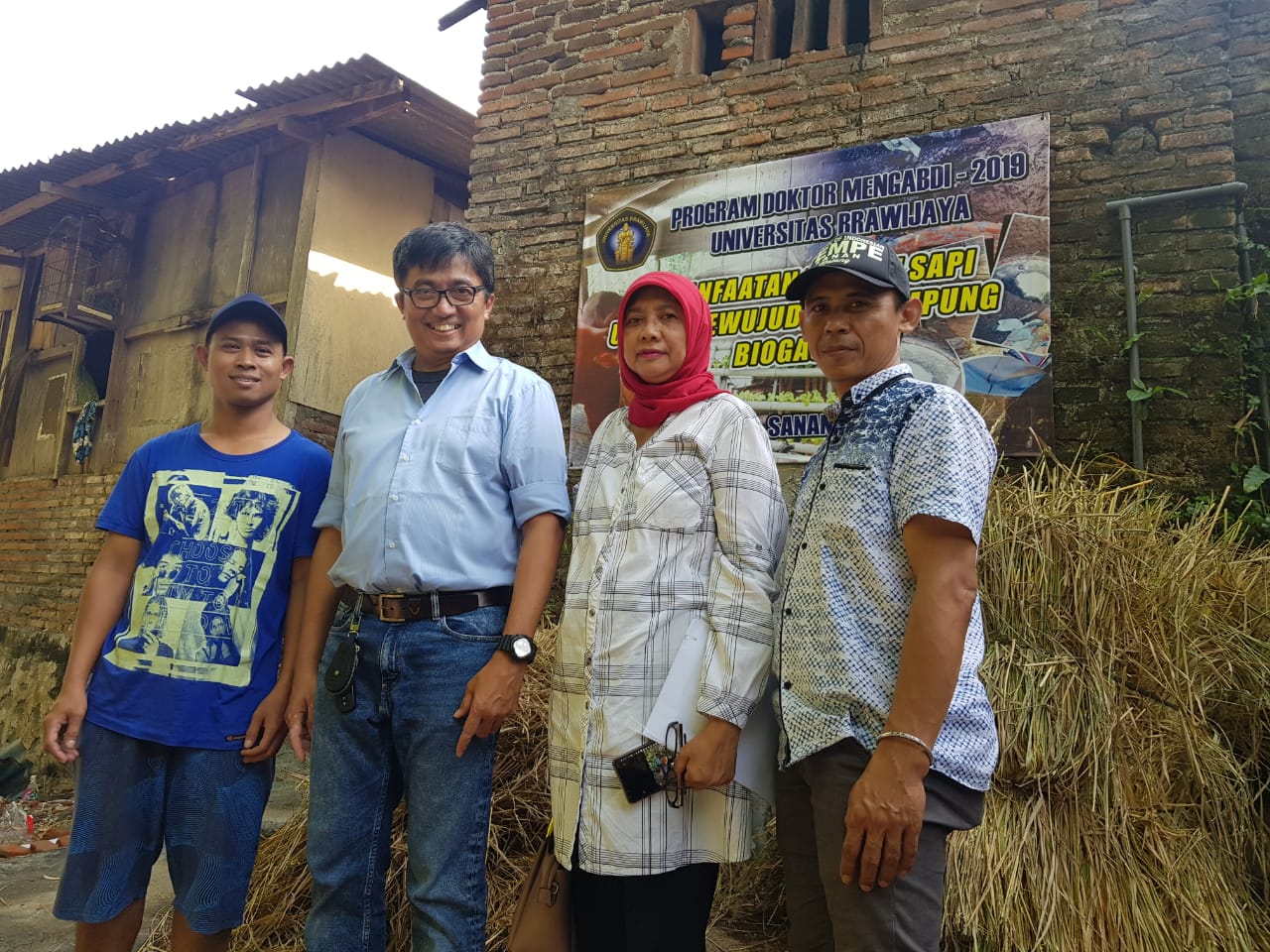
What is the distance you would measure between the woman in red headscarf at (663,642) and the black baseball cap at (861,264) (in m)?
0.28

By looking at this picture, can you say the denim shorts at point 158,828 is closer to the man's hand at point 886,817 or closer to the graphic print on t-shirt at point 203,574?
the graphic print on t-shirt at point 203,574

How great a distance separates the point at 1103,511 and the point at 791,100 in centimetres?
288

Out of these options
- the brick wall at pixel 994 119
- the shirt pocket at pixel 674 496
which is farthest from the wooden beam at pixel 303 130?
the shirt pocket at pixel 674 496

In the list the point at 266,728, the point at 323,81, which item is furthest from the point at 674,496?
the point at 323,81

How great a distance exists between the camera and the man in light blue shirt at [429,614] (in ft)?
5.89

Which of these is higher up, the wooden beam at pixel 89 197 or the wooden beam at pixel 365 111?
the wooden beam at pixel 365 111

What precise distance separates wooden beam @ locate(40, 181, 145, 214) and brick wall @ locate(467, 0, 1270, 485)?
511cm

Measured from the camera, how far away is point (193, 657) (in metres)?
2.09

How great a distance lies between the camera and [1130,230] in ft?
12.4

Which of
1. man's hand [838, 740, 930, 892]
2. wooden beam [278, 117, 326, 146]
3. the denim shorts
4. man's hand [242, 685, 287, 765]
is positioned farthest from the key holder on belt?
wooden beam [278, 117, 326, 146]

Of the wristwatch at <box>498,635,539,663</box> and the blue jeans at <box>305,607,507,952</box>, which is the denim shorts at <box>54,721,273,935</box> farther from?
the wristwatch at <box>498,635,539,663</box>

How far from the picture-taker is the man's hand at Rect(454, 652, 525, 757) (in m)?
1.77

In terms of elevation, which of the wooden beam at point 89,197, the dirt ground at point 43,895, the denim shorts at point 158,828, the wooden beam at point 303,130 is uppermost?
the wooden beam at point 303,130

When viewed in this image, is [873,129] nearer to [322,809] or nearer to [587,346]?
[587,346]
